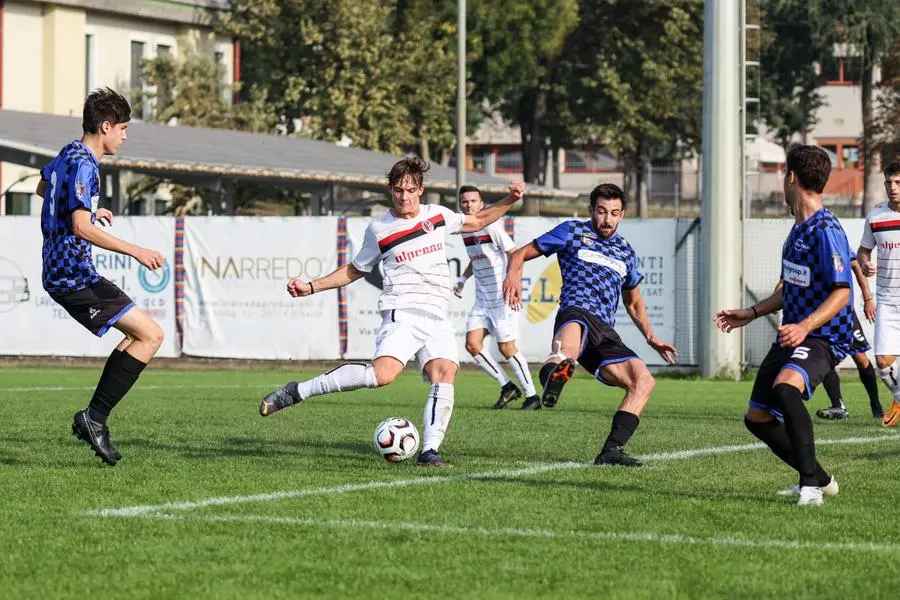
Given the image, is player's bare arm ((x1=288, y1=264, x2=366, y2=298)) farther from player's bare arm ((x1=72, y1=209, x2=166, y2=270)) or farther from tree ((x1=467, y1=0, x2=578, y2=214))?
tree ((x1=467, y1=0, x2=578, y2=214))

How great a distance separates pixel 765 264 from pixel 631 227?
196 cm

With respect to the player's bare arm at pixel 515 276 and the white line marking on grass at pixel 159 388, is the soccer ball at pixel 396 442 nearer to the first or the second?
the player's bare arm at pixel 515 276

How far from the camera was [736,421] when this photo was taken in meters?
13.5

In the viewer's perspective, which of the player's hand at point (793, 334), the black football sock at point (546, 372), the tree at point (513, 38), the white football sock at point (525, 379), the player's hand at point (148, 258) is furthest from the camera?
the tree at point (513, 38)

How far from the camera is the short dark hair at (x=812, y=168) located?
8039 millimetres

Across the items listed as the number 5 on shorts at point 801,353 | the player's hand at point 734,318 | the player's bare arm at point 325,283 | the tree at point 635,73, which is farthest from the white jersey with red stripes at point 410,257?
the tree at point 635,73

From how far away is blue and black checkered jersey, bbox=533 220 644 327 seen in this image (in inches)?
400

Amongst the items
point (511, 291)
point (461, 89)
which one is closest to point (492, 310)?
point (511, 291)

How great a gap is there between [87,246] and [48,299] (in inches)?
614

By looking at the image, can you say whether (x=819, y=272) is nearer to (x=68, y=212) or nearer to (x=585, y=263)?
(x=585, y=263)

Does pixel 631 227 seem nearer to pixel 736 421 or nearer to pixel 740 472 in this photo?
pixel 736 421

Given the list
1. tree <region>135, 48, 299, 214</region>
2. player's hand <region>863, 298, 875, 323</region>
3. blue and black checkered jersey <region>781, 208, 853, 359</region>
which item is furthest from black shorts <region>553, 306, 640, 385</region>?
tree <region>135, 48, 299, 214</region>

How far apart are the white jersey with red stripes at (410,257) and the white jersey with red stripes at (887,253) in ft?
15.7

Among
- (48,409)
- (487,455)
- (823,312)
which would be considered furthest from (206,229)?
(823,312)
